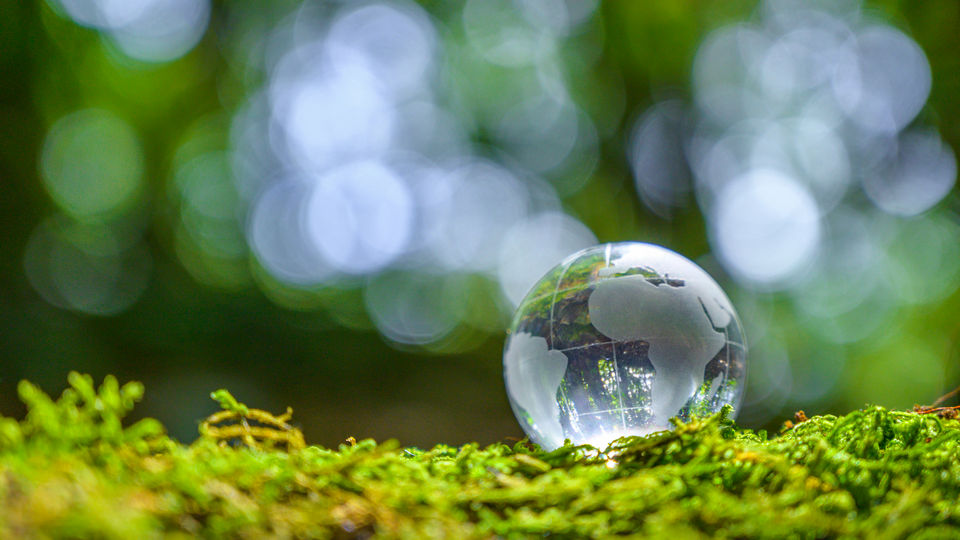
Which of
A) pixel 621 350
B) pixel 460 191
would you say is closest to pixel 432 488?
pixel 621 350

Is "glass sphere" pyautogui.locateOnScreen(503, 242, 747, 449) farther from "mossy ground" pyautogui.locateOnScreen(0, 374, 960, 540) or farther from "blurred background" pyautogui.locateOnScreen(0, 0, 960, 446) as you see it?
"blurred background" pyautogui.locateOnScreen(0, 0, 960, 446)

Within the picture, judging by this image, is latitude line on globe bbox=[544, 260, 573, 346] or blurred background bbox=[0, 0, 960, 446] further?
blurred background bbox=[0, 0, 960, 446]

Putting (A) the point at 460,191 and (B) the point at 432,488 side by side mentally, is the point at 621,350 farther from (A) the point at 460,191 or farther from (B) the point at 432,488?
(A) the point at 460,191

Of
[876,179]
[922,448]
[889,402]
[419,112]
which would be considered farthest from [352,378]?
[922,448]

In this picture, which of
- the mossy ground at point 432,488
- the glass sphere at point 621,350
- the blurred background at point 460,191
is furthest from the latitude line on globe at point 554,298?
the blurred background at point 460,191

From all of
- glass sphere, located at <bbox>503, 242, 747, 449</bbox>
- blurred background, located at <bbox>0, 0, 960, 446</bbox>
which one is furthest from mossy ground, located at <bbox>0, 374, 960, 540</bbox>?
blurred background, located at <bbox>0, 0, 960, 446</bbox>

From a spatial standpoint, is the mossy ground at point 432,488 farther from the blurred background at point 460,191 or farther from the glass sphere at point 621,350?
the blurred background at point 460,191

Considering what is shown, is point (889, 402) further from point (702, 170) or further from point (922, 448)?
point (922, 448)
